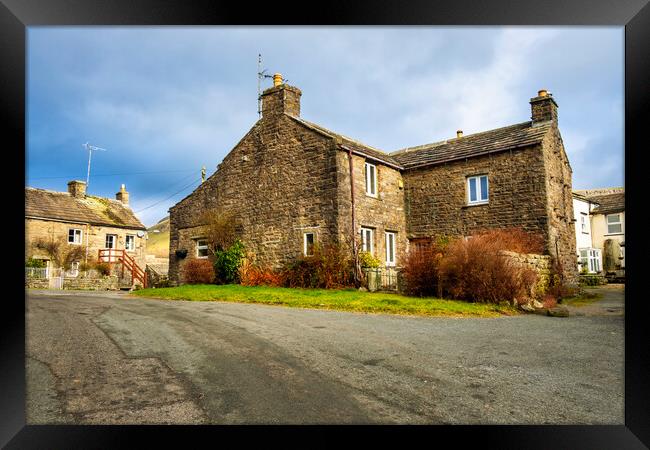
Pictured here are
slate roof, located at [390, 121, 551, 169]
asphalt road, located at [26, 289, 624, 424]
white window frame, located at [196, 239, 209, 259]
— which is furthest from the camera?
white window frame, located at [196, 239, 209, 259]

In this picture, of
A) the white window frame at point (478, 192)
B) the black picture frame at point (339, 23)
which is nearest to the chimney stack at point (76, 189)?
the white window frame at point (478, 192)

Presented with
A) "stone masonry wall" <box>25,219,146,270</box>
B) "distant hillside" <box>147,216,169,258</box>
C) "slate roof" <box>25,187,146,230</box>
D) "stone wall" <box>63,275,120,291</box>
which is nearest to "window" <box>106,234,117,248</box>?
"stone masonry wall" <box>25,219,146,270</box>

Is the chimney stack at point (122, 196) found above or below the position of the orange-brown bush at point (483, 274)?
above

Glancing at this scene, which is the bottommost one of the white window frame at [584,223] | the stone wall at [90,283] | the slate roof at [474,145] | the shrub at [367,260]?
the stone wall at [90,283]

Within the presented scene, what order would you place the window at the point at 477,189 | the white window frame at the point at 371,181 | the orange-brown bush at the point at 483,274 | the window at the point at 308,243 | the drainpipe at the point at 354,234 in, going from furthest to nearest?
the white window frame at the point at 371,181 → the window at the point at 477,189 → the window at the point at 308,243 → the drainpipe at the point at 354,234 → the orange-brown bush at the point at 483,274

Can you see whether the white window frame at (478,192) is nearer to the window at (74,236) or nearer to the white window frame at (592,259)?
the white window frame at (592,259)

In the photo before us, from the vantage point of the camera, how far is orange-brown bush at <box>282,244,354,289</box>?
580 inches

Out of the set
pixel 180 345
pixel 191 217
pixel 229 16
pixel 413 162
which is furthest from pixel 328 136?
pixel 229 16

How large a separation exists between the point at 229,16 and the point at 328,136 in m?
13.0

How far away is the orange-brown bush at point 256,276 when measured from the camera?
16.4 meters

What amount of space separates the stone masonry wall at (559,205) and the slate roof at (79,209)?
28243 mm

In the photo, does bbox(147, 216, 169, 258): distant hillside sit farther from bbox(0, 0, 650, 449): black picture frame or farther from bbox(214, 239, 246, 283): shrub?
bbox(0, 0, 650, 449): black picture frame

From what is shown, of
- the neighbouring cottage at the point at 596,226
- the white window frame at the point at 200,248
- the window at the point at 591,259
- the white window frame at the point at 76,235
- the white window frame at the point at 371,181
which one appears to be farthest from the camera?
the white window frame at the point at 76,235

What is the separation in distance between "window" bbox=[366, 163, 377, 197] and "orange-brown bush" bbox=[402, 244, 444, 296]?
211 inches
